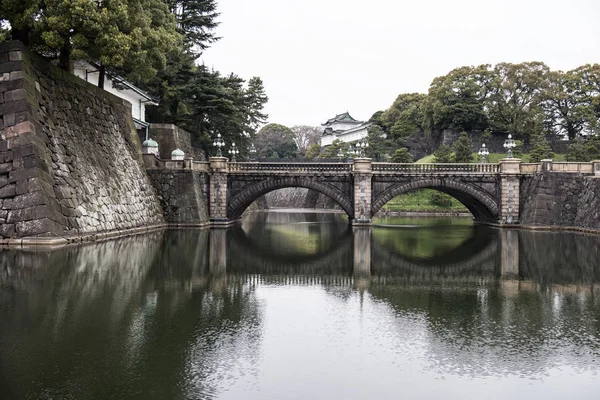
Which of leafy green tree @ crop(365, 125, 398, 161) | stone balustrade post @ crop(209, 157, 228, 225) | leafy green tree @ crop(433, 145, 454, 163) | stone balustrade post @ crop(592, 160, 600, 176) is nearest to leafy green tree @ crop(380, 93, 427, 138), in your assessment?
leafy green tree @ crop(365, 125, 398, 161)

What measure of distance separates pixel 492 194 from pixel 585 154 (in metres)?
29.0

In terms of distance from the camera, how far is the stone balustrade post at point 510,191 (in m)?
40.8

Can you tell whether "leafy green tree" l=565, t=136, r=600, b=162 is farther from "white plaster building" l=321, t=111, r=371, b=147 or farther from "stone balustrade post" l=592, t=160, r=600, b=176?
"white plaster building" l=321, t=111, r=371, b=147

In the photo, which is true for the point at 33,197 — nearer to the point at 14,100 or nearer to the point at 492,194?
the point at 14,100

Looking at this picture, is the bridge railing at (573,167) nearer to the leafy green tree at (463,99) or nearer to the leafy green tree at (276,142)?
the leafy green tree at (463,99)

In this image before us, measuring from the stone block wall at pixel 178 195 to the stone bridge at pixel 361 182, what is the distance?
236 centimetres

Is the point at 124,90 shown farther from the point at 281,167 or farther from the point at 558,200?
the point at 558,200

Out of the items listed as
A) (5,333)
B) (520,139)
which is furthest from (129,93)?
(520,139)

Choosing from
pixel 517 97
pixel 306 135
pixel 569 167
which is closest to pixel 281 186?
pixel 569 167

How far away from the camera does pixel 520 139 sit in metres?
77.2

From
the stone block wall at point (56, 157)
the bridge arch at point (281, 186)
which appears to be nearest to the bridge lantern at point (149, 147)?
the stone block wall at point (56, 157)

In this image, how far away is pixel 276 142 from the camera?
354 ft

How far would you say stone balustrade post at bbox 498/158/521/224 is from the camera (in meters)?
40.8

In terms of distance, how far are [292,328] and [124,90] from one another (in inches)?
1415
